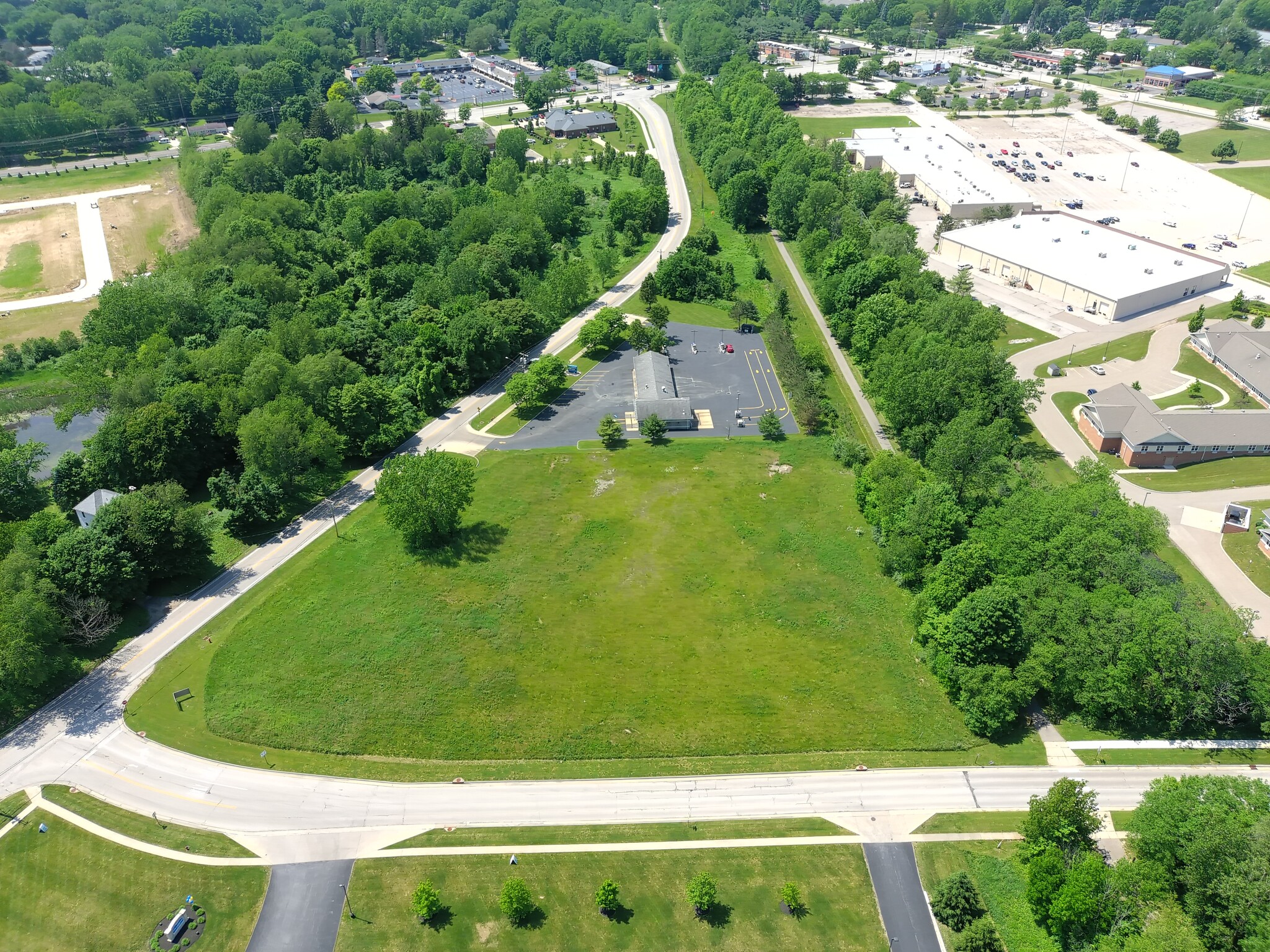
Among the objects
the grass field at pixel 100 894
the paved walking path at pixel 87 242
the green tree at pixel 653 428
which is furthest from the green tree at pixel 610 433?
the paved walking path at pixel 87 242

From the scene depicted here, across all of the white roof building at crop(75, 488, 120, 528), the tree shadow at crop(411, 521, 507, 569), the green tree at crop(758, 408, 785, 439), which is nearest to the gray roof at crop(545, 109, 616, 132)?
the green tree at crop(758, 408, 785, 439)

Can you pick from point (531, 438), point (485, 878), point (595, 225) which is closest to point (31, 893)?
point (485, 878)

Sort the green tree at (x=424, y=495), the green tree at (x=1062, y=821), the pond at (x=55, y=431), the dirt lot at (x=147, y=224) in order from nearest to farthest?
the green tree at (x=1062, y=821) < the green tree at (x=424, y=495) < the pond at (x=55, y=431) < the dirt lot at (x=147, y=224)

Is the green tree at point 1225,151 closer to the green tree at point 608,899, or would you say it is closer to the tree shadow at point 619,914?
the green tree at point 608,899

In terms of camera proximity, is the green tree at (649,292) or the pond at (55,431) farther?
the green tree at (649,292)

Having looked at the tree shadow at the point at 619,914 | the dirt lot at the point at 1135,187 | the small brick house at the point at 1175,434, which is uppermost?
the dirt lot at the point at 1135,187

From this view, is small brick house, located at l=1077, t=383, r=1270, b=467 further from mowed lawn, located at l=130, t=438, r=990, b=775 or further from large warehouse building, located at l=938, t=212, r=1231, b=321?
large warehouse building, located at l=938, t=212, r=1231, b=321

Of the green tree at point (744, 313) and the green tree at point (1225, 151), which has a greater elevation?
the green tree at point (1225, 151)
